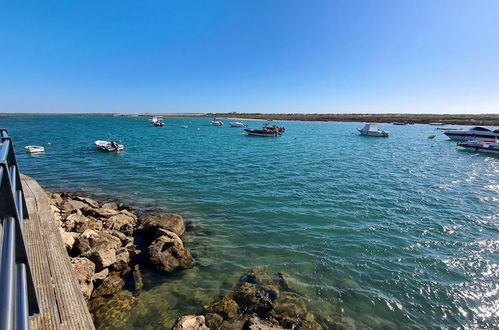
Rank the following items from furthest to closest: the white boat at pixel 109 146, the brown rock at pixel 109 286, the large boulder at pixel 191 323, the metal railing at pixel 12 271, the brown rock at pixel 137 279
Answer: the white boat at pixel 109 146 < the brown rock at pixel 137 279 < the brown rock at pixel 109 286 < the large boulder at pixel 191 323 < the metal railing at pixel 12 271

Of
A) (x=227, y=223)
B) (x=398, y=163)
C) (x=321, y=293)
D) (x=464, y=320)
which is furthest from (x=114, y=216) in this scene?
(x=398, y=163)

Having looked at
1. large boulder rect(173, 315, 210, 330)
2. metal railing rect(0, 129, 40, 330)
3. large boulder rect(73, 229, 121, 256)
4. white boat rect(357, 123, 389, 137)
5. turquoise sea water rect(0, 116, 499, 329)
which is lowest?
turquoise sea water rect(0, 116, 499, 329)

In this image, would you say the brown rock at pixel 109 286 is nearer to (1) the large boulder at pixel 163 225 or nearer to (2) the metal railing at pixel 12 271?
(1) the large boulder at pixel 163 225

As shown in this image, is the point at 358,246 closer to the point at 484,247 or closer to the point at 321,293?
the point at 321,293

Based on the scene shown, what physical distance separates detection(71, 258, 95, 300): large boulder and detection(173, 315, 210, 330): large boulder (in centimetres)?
274

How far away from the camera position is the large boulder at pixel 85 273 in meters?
6.74

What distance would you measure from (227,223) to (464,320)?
348 inches

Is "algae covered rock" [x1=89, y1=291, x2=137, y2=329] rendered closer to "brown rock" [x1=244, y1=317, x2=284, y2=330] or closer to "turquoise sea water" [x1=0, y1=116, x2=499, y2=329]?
"turquoise sea water" [x1=0, y1=116, x2=499, y2=329]

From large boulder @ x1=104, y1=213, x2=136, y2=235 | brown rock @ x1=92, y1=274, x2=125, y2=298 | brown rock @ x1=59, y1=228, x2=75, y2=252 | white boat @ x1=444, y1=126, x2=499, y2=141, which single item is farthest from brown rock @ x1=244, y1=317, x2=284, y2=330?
white boat @ x1=444, y1=126, x2=499, y2=141

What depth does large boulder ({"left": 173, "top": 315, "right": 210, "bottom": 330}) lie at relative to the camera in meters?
5.88

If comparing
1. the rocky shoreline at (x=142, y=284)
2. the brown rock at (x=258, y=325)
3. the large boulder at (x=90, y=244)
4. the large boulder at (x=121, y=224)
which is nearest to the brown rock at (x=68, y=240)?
the rocky shoreline at (x=142, y=284)

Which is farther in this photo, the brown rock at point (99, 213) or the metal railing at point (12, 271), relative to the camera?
the brown rock at point (99, 213)

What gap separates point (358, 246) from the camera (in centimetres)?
1052

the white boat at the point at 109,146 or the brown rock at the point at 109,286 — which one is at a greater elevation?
the white boat at the point at 109,146
